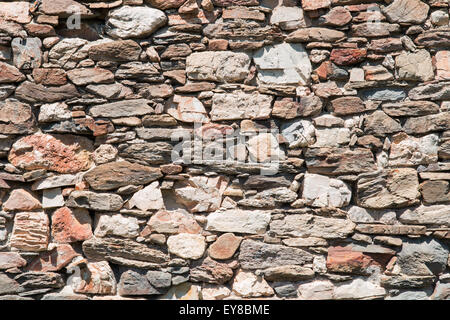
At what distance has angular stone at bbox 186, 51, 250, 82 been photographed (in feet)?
10.5

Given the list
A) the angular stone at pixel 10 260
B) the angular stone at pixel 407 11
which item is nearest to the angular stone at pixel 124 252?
the angular stone at pixel 10 260

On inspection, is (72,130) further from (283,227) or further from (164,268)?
(283,227)

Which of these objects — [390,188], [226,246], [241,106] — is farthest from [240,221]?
[390,188]

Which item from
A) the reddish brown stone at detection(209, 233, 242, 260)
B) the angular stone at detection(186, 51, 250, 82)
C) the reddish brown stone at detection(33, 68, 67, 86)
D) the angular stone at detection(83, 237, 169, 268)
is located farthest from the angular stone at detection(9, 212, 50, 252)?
the angular stone at detection(186, 51, 250, 82)

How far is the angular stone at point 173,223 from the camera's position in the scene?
3188 mm

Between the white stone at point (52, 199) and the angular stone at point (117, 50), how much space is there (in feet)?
3.26

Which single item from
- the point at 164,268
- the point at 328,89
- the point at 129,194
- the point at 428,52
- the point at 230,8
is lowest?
the point at 164,268

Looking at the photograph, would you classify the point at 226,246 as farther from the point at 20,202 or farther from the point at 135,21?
the point at 135,21

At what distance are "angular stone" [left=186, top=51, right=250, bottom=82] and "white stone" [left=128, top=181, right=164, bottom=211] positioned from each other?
82 centimetres

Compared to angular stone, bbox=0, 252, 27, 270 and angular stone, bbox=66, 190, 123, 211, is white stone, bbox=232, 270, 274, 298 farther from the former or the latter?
angular stone, bbox=0, 252, 27, 270

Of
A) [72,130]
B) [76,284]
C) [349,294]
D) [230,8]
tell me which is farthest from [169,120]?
[349,294]

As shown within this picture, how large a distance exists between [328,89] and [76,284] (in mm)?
2214

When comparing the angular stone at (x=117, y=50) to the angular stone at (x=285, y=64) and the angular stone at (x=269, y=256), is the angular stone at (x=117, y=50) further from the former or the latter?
the angular stone at (x=269, y=256)

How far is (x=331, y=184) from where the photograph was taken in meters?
3.17
